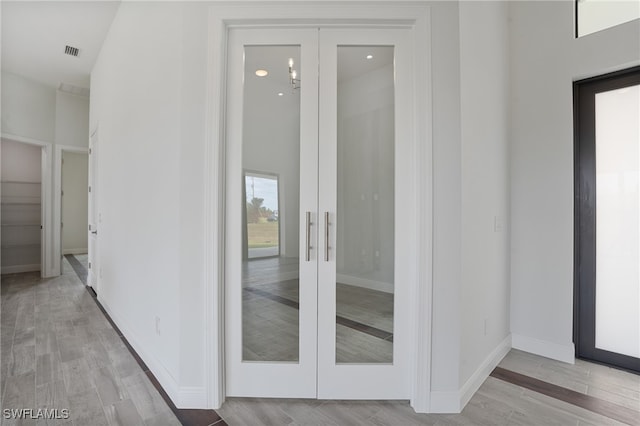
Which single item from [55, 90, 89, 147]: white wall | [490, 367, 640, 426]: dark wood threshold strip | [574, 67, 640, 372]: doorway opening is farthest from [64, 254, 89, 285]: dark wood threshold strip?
[574, 67, 640, 372]: doorway opening

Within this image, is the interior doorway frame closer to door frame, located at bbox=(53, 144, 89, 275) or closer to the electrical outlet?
door frame, located at bbox=(53, 144, 89, 275)

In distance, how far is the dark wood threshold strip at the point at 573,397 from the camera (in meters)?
1.82

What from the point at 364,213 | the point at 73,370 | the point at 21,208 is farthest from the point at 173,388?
the point at 21,208

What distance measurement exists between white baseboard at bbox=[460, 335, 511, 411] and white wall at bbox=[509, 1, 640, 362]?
0.82ft

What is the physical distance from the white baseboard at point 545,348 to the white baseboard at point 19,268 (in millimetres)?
8291

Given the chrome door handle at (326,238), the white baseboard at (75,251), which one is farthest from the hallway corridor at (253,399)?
the white baseboard at (75,251)

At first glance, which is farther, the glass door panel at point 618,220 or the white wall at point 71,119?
the white wall at point 71,119

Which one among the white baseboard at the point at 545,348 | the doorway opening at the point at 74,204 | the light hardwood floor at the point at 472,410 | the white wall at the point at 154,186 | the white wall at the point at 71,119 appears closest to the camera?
the light hardwood floor at the point at 472,410

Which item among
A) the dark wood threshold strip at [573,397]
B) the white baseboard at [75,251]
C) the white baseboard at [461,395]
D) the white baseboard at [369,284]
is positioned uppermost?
the white baseboard at [369,284]

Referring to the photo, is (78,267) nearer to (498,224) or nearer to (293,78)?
(293,78)

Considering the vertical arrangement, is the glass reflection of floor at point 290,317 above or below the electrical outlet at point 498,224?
below

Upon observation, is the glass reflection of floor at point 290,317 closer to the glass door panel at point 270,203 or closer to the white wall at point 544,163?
the glass door panel at point 270,203

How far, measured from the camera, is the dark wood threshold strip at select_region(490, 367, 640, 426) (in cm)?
182

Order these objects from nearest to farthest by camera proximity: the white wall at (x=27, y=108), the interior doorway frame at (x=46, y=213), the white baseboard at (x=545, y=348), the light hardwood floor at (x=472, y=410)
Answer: the light hardwood floor at (x=472, y=410)
the white baseboard at (x=545, y=348)
the white wall at (x=27, y=108)
the interior doorway frame at (x=46, y=213)
